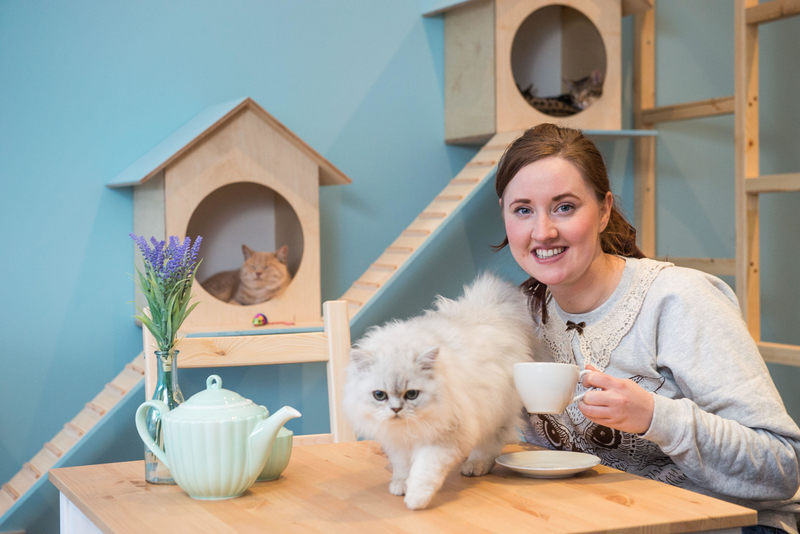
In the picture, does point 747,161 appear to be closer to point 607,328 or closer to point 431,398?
point 607,328

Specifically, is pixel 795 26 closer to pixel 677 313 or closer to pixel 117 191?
pixel 677 313

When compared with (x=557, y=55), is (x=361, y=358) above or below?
below

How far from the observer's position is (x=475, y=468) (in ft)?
3.48

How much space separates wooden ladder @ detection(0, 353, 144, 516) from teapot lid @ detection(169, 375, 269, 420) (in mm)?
1098

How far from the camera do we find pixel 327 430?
2615mm

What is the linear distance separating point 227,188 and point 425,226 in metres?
0.68

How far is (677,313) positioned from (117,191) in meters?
1.72

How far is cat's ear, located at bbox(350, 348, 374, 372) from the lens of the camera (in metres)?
0.95

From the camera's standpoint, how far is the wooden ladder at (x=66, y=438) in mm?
1954

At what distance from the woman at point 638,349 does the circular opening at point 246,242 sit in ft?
3.67

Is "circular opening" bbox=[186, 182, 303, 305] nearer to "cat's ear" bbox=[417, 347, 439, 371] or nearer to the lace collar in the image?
the lace collar

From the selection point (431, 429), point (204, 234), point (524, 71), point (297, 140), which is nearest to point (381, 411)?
point (431, 429)

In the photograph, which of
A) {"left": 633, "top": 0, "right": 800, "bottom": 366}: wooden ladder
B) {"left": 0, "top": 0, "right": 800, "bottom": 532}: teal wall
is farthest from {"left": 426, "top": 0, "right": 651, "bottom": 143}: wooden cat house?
{"left": 633, "top": 0, "right": 800, "bottom": 366}: wooden ladder

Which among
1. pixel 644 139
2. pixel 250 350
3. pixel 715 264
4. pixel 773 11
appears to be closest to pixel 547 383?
pixel 250 350
